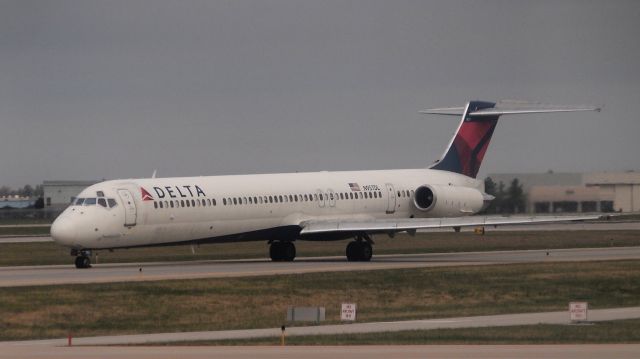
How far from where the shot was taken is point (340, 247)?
3004 inches

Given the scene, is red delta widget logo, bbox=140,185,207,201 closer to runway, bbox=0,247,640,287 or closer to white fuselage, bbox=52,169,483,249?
white fuselage, bbox=52,169,483,249

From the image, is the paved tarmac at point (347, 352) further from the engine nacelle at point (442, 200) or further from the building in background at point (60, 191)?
the building in background at point (60, 191)

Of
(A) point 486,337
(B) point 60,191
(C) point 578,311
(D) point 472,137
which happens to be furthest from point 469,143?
(B) point 60,191

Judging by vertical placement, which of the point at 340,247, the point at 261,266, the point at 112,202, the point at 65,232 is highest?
the point at 112,202

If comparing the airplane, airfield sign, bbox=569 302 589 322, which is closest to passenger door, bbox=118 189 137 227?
the airplane

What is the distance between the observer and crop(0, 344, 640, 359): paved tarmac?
27.4 metres

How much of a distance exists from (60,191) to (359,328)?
384 ft

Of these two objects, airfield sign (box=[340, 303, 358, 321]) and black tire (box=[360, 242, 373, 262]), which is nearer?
airfield sign (box=[340, 303, 358, 321])

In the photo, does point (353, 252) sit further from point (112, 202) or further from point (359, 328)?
point (359, 328)

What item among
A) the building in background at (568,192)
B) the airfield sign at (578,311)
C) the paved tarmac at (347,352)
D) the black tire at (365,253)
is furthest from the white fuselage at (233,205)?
the paved tarmac at (347,352)

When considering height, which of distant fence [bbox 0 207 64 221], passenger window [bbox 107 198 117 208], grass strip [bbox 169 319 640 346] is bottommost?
grass strip [bbox 169 319 640 346]

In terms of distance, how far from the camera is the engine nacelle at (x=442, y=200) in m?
67.2

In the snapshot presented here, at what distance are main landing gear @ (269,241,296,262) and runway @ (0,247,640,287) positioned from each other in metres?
0.49

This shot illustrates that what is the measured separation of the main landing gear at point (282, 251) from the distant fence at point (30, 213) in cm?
6678
